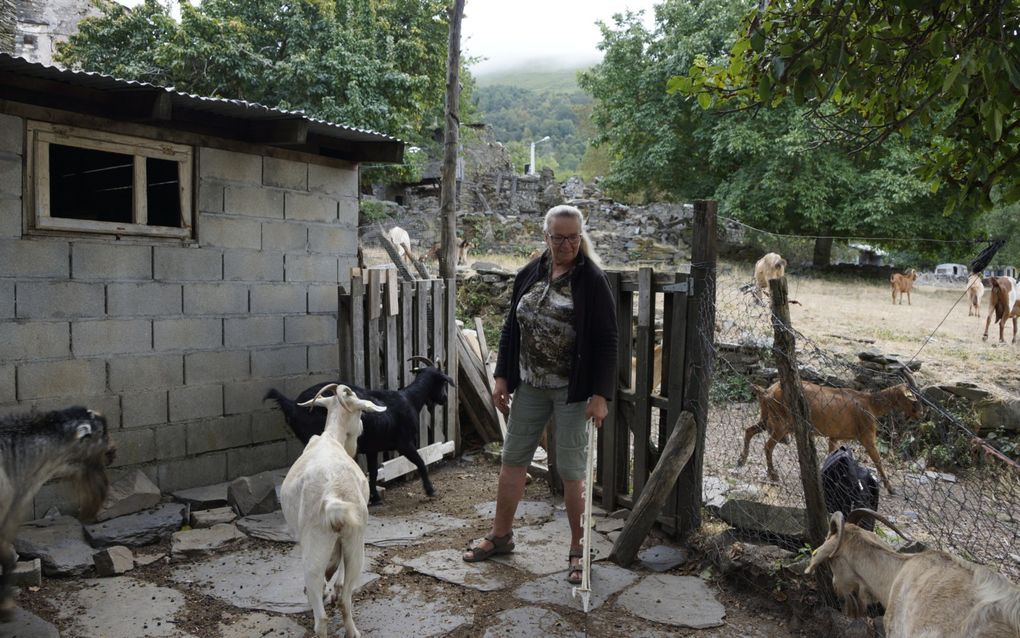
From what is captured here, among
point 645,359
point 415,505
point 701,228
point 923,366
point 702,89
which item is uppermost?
point 702,89

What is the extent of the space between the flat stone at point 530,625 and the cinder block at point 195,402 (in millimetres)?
3059

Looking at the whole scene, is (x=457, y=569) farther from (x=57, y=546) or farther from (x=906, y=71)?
(x=906, y=71)

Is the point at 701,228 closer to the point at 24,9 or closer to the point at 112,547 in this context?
the point at 112,547

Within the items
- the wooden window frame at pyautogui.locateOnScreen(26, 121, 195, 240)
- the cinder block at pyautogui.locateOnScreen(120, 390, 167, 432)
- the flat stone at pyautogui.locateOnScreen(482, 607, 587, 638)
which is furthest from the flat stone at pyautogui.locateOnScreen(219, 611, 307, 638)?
the wooden window frame at pyautogui.locateOnScreen(26, 121, 195, 240)

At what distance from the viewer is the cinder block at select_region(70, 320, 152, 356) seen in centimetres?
475

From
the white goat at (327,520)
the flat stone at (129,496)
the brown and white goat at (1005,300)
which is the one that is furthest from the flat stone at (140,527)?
the brown and white goat at (1005,300)

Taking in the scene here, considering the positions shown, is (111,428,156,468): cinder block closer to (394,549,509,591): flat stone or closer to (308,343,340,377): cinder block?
(308,343,340,377): cinder block

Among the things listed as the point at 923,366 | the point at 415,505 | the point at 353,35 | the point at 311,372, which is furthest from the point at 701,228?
the point at 353,35

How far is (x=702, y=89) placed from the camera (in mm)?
3977

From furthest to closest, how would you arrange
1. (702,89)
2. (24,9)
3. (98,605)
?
1. (24,9)
2. (702,89)
3. (98,605)

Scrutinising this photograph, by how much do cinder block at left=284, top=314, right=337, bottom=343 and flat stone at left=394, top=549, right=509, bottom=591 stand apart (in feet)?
8.13

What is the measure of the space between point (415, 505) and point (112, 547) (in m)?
2.12

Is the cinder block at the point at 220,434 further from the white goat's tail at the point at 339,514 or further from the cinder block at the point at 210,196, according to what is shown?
the white goat's tail at the point at 339,514

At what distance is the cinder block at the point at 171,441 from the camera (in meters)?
5.16
